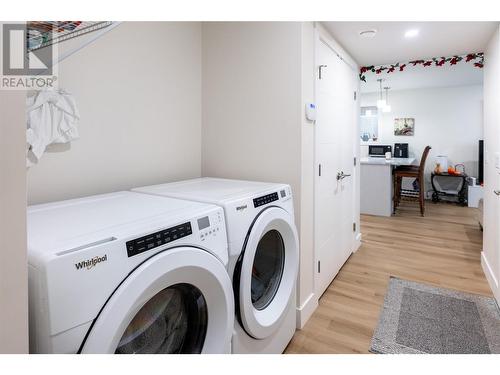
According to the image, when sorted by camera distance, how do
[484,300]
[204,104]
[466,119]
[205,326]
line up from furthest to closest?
[466,119], [484,300], [204,104], [205,326]

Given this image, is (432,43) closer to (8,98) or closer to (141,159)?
(141,159)

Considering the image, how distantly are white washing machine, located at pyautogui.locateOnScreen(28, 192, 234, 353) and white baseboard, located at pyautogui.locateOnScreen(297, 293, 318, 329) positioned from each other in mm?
946

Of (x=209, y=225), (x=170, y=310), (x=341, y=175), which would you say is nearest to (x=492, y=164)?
(x=341, y=175)

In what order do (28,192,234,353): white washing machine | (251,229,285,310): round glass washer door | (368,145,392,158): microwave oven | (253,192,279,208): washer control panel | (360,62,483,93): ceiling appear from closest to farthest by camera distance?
(28,192,234,353): white washing machine, (253,192,279,208): washer control panel, (251,229,285,310): round glass washer door, (360,62,483,93): ceiling, (368,145,392,158): microwave oven

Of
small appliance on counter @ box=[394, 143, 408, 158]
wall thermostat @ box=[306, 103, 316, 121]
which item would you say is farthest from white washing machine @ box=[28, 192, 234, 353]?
small appliance on counter @ box=[394, 143, 408, 158]

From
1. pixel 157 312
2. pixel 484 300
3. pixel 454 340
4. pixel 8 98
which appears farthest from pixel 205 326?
pixel 484 300

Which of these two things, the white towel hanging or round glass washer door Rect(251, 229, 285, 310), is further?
round glass washer door Rect(251, 229, 285, 310)

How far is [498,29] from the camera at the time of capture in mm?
2326

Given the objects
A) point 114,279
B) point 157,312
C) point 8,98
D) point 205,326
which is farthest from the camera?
point 205,326

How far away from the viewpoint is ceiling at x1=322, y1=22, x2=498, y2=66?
2.37 metres

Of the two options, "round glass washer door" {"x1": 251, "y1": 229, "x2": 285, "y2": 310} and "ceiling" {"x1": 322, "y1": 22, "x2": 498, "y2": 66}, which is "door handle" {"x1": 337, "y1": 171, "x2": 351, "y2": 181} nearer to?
"ceiling" {"x1": 322, "y1": 22, "x2": 498, "y2": 66}

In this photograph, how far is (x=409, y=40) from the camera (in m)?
2.71

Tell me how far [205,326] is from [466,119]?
7327 millimetres

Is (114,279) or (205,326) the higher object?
(114,279)
